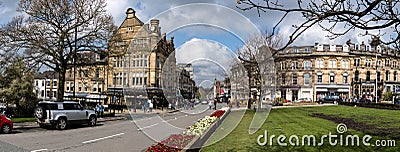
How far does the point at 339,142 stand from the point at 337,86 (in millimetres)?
82504

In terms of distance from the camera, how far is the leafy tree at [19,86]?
30.5 metres

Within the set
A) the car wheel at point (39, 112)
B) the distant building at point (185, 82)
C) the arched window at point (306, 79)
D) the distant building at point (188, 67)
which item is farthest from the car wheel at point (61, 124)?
the arched window at point (306, 79)

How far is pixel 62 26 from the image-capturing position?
30531mm

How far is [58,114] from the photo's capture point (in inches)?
931

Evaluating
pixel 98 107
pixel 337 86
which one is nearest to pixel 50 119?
pixel 98 107

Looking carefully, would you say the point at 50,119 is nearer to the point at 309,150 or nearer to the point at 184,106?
the point at 184,106

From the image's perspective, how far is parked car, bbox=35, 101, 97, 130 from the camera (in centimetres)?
2323

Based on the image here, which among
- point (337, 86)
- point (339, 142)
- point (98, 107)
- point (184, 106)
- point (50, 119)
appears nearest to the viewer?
point (184, 106)

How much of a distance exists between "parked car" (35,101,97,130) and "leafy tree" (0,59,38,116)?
26.2 feet

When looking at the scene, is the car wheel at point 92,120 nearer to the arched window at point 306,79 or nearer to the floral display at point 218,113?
the floral display at point 218,113

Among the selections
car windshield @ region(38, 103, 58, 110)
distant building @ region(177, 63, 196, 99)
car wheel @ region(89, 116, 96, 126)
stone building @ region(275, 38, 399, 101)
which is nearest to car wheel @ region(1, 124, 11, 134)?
car windshield @ region(38, 103, 58, 110)

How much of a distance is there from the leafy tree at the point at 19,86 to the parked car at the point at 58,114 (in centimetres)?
800

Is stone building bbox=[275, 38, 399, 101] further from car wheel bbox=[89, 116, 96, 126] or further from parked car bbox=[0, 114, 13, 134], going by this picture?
parked car bbox=[0, 114, 13, 134]

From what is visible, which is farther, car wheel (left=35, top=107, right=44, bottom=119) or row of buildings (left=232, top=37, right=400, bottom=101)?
row of buildings (left=232, top=37, right=400, bottom=101)
